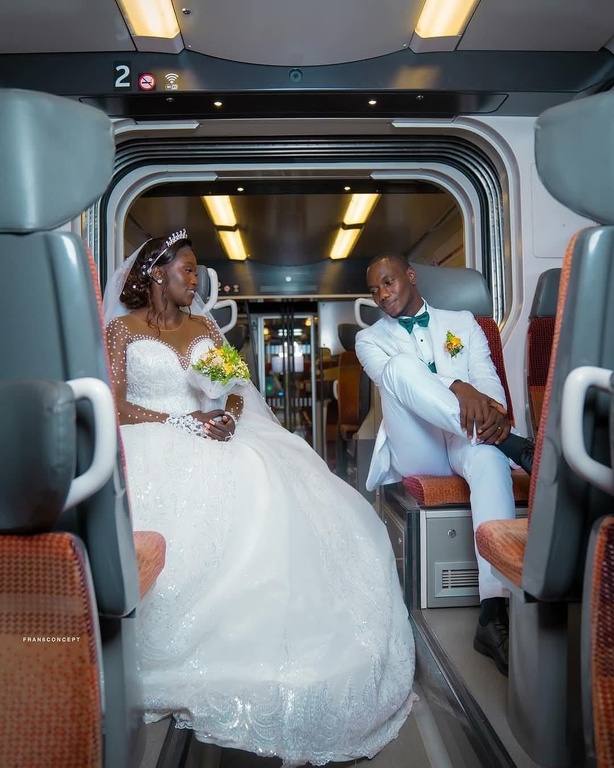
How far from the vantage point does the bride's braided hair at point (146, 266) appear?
2965 millimetres

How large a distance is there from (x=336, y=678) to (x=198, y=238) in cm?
809

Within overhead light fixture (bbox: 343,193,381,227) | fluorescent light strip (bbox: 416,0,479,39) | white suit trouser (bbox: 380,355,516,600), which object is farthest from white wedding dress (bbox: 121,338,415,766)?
overhead light fixture (bbox: 343,193,381,227)

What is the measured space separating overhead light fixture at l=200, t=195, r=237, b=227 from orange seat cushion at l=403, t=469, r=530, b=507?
5208 mm

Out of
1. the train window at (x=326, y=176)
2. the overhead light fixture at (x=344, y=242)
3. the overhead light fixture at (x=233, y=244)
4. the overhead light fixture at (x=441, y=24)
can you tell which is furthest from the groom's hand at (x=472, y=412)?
the overhead light fixture at (x=233, y=244)

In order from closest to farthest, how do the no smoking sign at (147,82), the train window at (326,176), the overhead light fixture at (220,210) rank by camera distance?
the no smoking sign at (147,82), the train window at (326,176), the overhead light fixture at (220,210)

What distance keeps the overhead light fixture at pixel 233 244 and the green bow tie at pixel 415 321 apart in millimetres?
5964

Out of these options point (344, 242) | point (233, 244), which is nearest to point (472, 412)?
point (344, 242)

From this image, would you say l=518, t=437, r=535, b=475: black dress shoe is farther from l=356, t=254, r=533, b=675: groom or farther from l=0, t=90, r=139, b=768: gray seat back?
l=0, t=90, r=139, b=768: gray seat back

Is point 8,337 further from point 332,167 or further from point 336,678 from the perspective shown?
point 332,167

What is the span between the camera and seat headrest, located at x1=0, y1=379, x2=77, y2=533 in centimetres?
94

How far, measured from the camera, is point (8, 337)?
105 centimetres

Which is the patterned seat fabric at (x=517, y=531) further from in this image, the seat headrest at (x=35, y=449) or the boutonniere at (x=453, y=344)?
the boutonniere at (x=453, y=344)

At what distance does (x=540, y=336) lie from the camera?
11.0 ft

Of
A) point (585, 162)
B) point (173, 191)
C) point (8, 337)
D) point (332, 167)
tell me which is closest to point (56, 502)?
point (8, 337)
